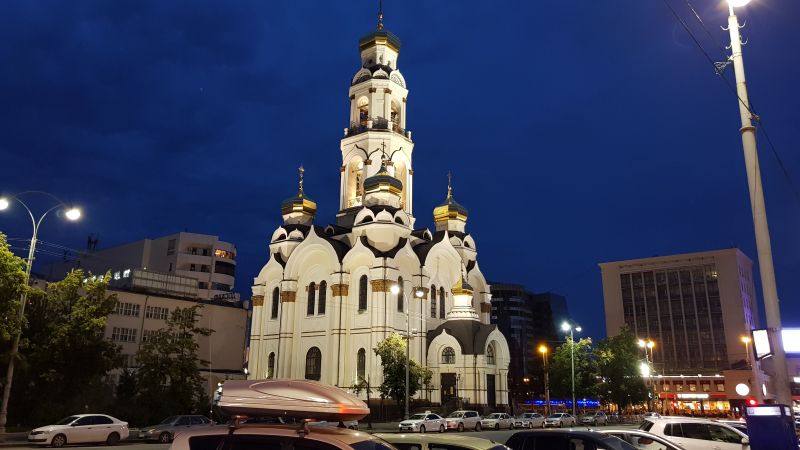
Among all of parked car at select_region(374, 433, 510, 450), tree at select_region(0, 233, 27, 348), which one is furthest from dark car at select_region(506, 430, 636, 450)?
tree at select_region(0, 233, 27, 348)

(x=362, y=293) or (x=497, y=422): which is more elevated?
(x=362, y=293)

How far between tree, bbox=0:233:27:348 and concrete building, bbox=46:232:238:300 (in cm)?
5143

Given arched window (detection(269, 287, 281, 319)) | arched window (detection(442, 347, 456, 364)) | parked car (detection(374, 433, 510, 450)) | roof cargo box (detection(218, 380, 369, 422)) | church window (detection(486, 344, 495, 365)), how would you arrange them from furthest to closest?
arched window (detection(269, 287, 281, 319)) < church window (detection(486, 344, 495, 365)) < arched window (detection(442, 347, 456, 364)) < parked car (detection(374, 433, 510, 450)) < roof cargo box (detection(218, 380, 369, 422))

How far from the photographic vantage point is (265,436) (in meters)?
6.23

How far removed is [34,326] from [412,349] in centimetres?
2547

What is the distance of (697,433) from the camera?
15.1 m

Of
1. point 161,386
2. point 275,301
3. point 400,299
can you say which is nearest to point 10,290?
point 161,386

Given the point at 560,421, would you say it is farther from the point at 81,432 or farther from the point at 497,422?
the point at 81,432

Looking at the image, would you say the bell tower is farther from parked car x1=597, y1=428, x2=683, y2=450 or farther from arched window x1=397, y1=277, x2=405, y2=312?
parked car x1=597, y1=428, x2=683, y2=450

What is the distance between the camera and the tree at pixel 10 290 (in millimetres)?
23828

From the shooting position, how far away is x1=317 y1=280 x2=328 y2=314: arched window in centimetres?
4971

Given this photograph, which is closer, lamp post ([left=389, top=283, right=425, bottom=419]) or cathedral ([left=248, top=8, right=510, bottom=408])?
lamp post ([left=389, top=283, right=425, bottom=419])

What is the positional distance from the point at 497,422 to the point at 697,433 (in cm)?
2411

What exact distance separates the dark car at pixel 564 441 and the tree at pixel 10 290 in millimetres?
21227
